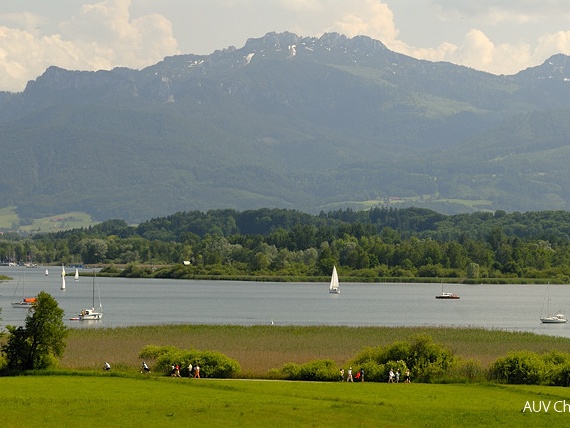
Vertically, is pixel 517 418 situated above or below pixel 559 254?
below

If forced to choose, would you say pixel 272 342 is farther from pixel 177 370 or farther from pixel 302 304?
pixel 302 304

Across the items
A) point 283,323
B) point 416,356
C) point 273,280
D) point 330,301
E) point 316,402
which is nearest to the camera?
point 316,402

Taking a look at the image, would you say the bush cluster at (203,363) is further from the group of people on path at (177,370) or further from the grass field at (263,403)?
the grass field at (263,403)

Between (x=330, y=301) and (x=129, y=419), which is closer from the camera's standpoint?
(x=129, y=419)

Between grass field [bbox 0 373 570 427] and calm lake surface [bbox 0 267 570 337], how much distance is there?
4474cm

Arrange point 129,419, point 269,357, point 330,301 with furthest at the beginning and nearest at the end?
point 330,301, point 269,357, point 129,419

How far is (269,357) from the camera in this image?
64.1 metres

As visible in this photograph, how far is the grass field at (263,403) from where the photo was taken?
130ft

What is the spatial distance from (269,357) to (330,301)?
239ft

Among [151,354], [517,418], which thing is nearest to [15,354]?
[151,354]

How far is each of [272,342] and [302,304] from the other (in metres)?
56.0

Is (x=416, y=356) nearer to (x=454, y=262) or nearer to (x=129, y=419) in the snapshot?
(x=129, y=419)

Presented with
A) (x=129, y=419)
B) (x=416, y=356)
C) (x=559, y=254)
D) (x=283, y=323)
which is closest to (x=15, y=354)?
(x=129, y=419)

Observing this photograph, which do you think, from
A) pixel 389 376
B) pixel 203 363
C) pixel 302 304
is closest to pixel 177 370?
pixel 203 363
